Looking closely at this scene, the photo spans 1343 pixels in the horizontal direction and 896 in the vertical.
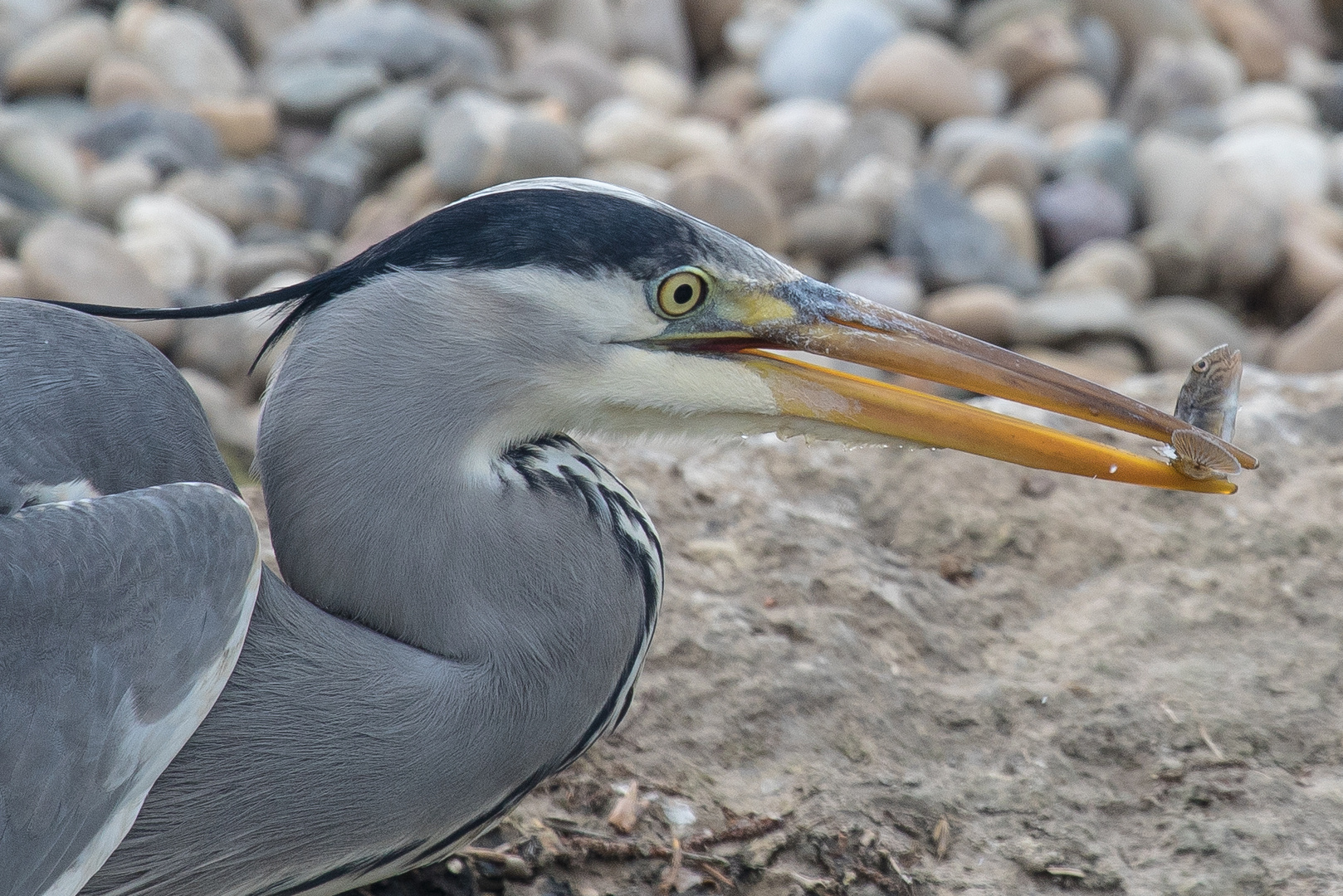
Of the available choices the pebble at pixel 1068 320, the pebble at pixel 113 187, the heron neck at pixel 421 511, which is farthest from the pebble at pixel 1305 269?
the heron neck at pixel 421 511

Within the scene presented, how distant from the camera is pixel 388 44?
24.6 feet

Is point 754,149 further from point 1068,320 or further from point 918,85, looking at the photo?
point 1068,320

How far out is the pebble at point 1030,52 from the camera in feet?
26.9

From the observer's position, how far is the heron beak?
6.75ft

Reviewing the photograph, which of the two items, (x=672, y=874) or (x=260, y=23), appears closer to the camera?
(x=672, y=874)

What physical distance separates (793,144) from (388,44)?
2293 mm

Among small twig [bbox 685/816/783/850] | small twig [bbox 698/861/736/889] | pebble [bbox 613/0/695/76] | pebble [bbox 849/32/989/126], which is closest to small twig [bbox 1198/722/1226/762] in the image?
small twig [bbox 685/816/783/850]

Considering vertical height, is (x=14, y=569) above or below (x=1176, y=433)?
below

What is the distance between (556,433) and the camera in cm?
210

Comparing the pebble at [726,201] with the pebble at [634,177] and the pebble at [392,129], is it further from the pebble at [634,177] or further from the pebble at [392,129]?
the pebble at [392,129]

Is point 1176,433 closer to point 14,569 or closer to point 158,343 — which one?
point 14,569

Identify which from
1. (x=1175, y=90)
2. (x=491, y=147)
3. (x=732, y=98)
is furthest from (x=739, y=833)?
(x=1175, y=90)

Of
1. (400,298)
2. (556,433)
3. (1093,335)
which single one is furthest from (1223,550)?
(1093,335)

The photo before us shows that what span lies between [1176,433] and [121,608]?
1.48m
